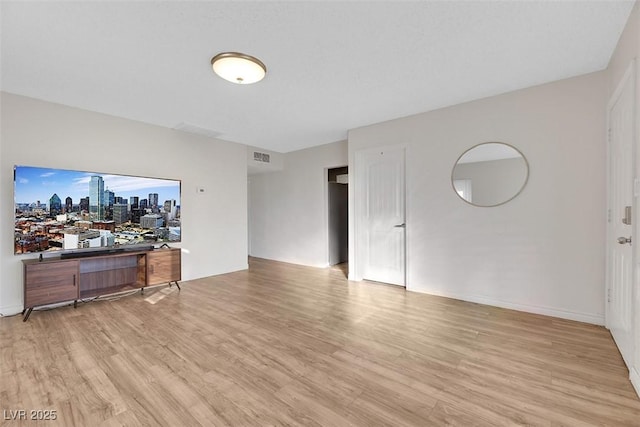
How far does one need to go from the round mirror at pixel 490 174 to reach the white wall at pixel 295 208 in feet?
7.52

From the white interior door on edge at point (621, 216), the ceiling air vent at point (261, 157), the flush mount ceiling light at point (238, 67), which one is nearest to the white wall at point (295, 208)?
the ceiling air vent at point (261, 157)

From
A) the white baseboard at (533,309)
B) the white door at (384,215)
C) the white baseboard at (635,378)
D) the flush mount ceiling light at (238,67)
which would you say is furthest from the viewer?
the white door at (384,215)

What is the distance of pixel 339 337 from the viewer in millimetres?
2377

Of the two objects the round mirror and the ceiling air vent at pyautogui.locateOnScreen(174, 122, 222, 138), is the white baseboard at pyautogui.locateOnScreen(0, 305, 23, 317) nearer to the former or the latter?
the ceiling air vent at pyautogui.locateOnScreen(174, 122, 222, 138)

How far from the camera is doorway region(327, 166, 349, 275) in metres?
5.58

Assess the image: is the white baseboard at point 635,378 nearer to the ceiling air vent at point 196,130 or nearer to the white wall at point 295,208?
the white wall at point 295,208

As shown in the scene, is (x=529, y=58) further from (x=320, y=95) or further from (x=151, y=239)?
(x=151, y=239)

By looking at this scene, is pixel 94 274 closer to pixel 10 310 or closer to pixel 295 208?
pixel 10 310

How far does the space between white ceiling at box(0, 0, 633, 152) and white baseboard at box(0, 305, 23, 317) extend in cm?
243

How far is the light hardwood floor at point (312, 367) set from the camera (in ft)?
4.89

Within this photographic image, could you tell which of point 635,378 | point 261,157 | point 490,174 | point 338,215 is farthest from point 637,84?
point 261,157

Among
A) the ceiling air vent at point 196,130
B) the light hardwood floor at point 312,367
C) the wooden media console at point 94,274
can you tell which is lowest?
the light hardwood floor at point 312,367

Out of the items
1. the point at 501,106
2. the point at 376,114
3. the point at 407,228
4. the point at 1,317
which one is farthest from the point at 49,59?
the point at 501,106

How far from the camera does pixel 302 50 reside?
2.21 m
